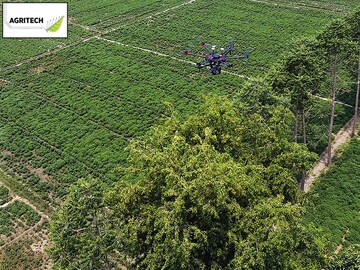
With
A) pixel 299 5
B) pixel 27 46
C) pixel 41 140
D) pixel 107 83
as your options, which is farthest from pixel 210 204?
pixel 299 5

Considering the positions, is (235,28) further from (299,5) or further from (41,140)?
(41,140)

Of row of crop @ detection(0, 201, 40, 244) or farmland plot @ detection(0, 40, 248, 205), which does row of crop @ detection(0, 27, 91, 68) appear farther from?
row of crop @ detection(0, 201, 40, 244)

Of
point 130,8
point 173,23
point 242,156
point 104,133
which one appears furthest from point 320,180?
point 130,8

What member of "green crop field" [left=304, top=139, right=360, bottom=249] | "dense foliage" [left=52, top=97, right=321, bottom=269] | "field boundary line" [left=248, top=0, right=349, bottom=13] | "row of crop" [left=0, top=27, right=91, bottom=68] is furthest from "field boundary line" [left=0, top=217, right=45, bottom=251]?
"field boundary line" [left=248, top=0, right=349, bottom=13]

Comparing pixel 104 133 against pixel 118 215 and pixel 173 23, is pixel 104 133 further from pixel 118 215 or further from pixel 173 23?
pixel 173 23

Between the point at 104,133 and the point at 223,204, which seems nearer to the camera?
the point at 223,204

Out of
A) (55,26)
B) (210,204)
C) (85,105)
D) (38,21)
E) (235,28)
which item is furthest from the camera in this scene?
(55,26)
